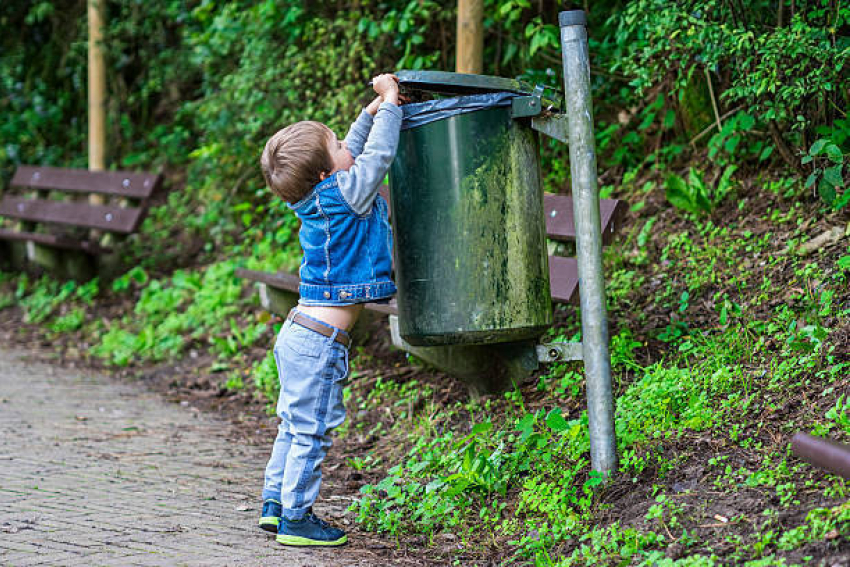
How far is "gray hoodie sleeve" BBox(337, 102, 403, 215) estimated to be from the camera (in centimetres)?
335

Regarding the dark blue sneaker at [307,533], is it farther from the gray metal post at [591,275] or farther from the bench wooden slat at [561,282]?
the bench wooden slat at [561,282]

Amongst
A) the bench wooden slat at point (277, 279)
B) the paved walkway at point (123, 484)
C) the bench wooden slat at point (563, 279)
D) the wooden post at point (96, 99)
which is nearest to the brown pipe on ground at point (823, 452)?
the bench wooden slat at point (563, 279)

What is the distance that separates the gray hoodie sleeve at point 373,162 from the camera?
11.0ft

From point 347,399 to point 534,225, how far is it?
6.53 feet

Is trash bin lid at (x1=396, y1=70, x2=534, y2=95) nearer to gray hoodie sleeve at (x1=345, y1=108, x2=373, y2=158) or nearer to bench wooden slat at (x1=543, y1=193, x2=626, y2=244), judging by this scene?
gray hoodie sleeve at (x1=345, y1=108, x2=373, y2=158)

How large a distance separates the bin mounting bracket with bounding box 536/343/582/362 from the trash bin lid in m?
0.97

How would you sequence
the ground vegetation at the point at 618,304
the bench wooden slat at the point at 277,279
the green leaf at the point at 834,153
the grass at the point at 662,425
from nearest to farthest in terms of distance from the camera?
1. the grass at the point at 662,425
2. the ground vegetation at the point at 618,304
3. the green leaf at the point at 834,153
4. the bench wooden slat at the point at 277,279

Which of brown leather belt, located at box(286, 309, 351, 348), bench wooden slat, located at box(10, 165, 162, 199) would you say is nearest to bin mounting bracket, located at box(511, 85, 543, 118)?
brown leather belt, located at box(286, 309, 351, 348)

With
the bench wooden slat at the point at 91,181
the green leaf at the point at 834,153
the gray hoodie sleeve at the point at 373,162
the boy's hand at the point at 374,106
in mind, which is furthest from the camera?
the bench wooden slat at the point at 91,181

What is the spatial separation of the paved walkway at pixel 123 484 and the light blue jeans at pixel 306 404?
0.21m

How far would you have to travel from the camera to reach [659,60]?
194 inches

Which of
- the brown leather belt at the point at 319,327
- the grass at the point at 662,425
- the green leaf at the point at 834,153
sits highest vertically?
the green leaf at the point at 834,153

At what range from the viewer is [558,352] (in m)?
3.64

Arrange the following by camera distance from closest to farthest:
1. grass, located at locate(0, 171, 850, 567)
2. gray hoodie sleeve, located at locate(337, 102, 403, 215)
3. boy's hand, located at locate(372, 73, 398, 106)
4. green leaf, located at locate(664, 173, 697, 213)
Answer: grass, located at locate(0, 171, 850, 567), gray hoodie sleeve, located at locate(337, 102, 403, 215), boy's hand, located at locate(372, 73, 398, 106), green leaf, located at locate(664, 173, 697, 213)
